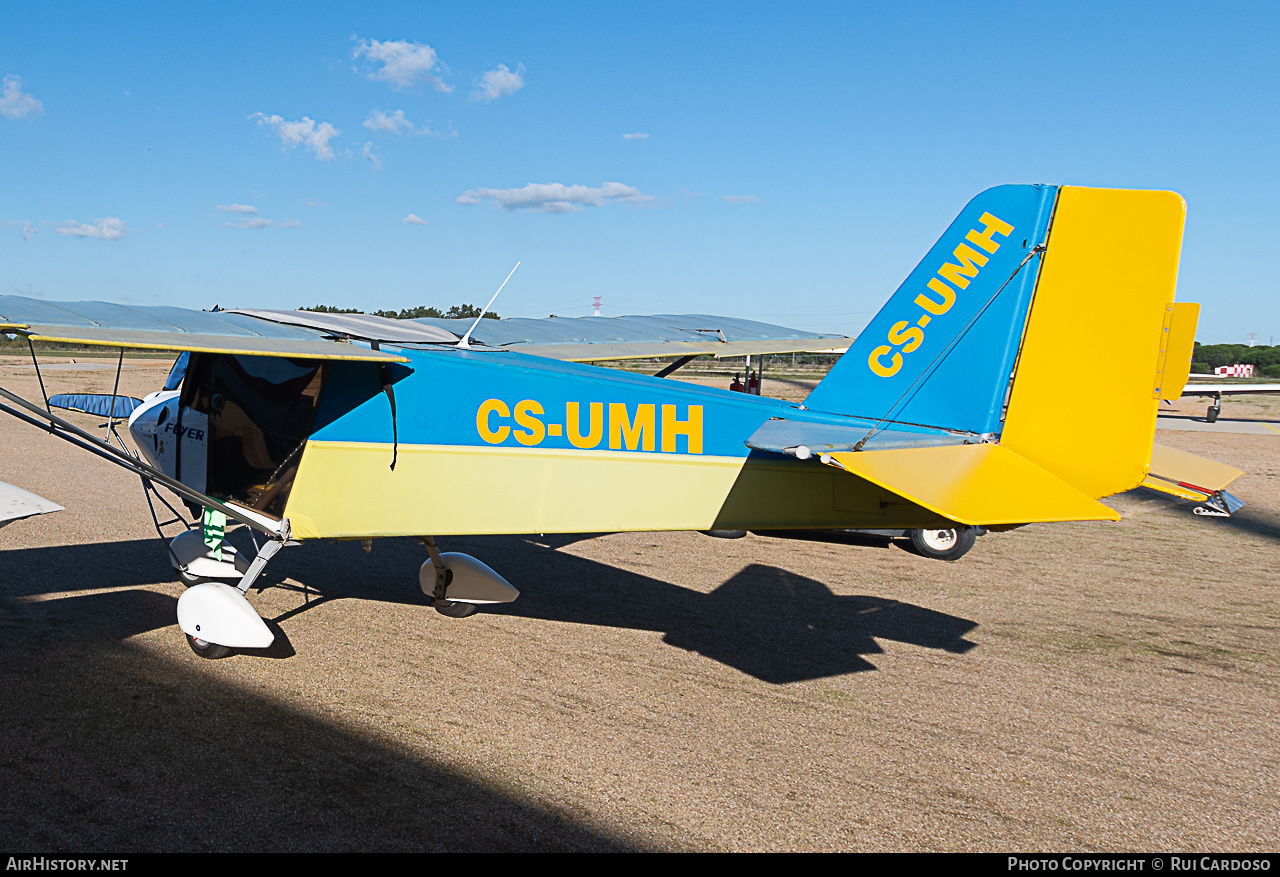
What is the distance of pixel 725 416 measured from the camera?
5.15m

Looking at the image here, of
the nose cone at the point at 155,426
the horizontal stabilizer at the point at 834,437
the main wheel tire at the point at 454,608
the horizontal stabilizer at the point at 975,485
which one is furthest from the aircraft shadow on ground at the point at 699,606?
the horizontal stabilizer at the point at 975,485

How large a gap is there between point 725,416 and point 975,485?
1.65 m

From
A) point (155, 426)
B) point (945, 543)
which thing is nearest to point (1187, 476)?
point (945, 543)

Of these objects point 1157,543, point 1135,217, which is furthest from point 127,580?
point 1157,543

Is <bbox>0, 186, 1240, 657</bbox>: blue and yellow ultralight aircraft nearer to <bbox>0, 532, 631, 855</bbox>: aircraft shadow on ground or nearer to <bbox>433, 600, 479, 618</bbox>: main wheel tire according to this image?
<bbox>0, 532, 631, 855</bbox>: aircraft shadow on ground

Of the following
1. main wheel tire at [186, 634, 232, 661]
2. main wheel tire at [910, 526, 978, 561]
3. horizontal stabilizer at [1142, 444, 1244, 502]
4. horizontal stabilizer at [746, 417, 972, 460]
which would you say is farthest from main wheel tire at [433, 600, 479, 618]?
main wheel tire at [910, 526, 978, 561]

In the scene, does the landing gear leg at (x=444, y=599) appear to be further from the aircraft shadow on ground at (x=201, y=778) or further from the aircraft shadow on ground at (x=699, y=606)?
the aircraft shadow on ground at (x=201, y=778)

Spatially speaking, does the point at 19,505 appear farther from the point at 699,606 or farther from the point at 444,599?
the point at 699,606

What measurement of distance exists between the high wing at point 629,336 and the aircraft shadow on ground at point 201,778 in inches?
119

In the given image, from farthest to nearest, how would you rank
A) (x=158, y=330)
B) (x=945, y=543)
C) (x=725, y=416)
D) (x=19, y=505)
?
(x=945, y=543)
(x=158, y=330)
(x=725, y=416)
(x=19, y=505)

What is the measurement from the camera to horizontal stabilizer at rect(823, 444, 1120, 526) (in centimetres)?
362

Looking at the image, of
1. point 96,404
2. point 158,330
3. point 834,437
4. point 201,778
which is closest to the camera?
point 201,778
